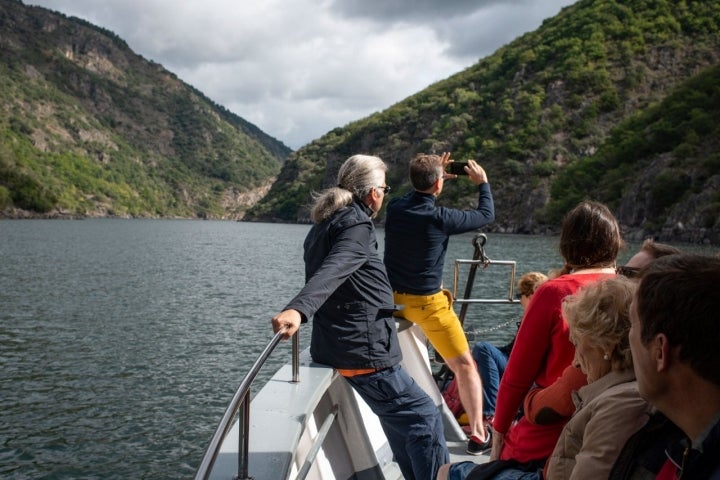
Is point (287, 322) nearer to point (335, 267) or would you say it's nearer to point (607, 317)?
point (335, 267)

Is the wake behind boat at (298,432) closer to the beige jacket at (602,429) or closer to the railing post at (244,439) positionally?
the railing post at (244,439)

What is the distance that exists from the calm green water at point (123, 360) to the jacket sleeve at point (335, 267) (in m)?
1.40

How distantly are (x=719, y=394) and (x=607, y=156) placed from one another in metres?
85.1

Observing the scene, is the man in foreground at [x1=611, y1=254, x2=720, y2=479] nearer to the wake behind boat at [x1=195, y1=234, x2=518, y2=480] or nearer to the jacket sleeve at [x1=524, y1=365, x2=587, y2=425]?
the jacket sleeve at [x1=524, y1=365, x2=587, y2=425]

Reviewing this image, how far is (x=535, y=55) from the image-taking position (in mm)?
109938

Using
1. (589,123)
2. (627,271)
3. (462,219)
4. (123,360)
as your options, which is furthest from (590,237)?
(589,123)

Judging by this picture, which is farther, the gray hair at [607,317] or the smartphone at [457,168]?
the smartphone at [457,168]

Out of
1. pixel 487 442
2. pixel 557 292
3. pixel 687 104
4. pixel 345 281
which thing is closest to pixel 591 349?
pixel 557 292

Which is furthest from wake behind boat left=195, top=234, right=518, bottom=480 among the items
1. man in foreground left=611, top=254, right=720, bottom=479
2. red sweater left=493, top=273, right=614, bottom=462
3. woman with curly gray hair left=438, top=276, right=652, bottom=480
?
man in foreground left=611, top=254, right=720, bottom=479

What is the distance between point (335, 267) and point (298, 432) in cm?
66

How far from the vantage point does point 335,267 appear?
8.16 ft

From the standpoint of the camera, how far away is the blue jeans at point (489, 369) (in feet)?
15.1

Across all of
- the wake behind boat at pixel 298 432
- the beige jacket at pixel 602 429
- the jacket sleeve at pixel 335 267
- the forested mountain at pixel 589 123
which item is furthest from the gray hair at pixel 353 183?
the forested mountain at pixel 589 123

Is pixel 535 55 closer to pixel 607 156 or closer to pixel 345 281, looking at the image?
pixel 607 156
